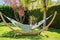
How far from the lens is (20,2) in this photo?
18906mm

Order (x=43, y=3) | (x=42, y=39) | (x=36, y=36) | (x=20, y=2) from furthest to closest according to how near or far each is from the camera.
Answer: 1. (x=20, y=2)
2. (x=43, y=3)
3. (x=36, y=36)
4. (x=42, y=39)

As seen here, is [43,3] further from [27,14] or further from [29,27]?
[27,14]

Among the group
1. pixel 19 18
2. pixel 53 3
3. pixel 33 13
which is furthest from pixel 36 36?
pixel 19 18

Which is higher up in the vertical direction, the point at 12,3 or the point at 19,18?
the point at 12,3

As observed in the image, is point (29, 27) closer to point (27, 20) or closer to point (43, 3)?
point (43, 3)

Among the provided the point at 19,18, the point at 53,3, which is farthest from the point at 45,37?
the point at 19,18

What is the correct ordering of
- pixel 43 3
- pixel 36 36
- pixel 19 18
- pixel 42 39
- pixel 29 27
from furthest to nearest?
pixel 19 18
pixel 43 3
pixel 36 36
pixel 42 39
pixel 29 27

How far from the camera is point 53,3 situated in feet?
50.1

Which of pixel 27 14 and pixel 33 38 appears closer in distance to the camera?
pixel 33 38

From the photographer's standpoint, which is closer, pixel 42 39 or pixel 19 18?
pixel 42 39

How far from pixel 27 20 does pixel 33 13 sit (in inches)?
74.7

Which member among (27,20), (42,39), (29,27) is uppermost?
(29,27)

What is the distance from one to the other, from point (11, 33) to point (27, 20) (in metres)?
8.22

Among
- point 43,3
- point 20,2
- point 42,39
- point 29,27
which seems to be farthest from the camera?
point 20,2
